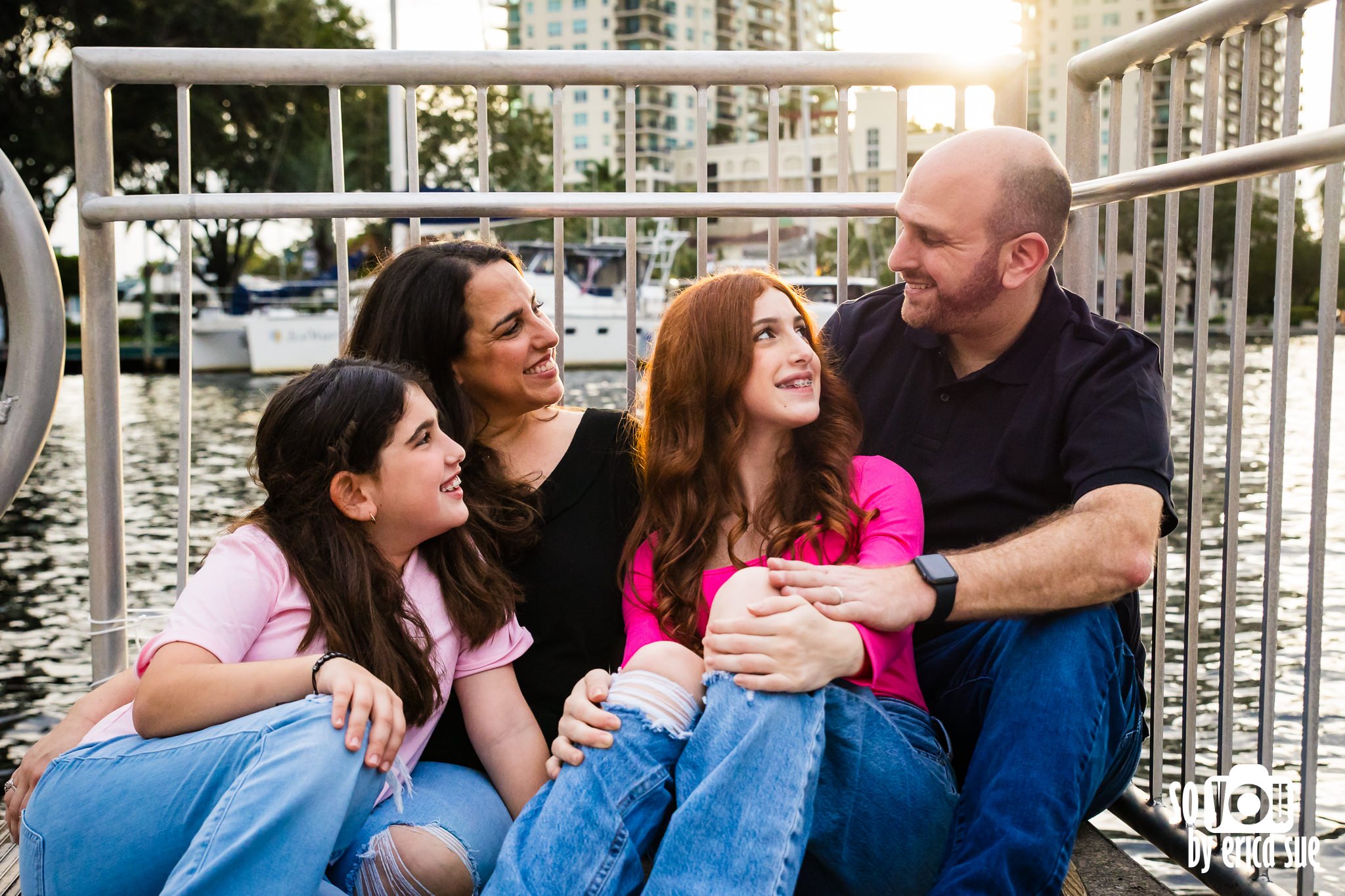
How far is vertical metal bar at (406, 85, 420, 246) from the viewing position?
273cm

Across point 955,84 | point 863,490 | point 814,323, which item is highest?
point 955,84

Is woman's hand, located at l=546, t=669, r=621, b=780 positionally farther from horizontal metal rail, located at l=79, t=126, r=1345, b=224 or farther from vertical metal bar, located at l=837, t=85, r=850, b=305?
vertical metal bar, located at l=837, t=85, r=850, b=305

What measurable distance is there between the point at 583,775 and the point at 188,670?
2.18 feet

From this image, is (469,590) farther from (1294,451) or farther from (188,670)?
(1294,451)

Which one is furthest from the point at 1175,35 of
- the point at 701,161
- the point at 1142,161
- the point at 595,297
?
the point at 595,297

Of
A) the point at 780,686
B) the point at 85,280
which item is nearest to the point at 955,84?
the point at 780,686

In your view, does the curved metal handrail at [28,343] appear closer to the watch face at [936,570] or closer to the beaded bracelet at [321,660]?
the beaded bracelet at [321,660]

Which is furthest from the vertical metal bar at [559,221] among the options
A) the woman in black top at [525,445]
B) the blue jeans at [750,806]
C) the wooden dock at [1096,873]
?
the wooden dock at [1096,873]

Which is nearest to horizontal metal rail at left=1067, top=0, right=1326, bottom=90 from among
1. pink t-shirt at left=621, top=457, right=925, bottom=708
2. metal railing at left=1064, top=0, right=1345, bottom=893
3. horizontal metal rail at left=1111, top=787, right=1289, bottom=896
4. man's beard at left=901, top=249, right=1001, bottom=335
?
metal railing at left=1064, top=0, right=1345, bottom=893

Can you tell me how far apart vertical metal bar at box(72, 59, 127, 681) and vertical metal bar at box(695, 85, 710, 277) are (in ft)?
4.38

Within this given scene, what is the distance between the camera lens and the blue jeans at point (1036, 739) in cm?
189

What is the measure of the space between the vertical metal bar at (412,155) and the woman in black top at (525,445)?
130 mm

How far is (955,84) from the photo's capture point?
2891mm

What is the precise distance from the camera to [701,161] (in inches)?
115
